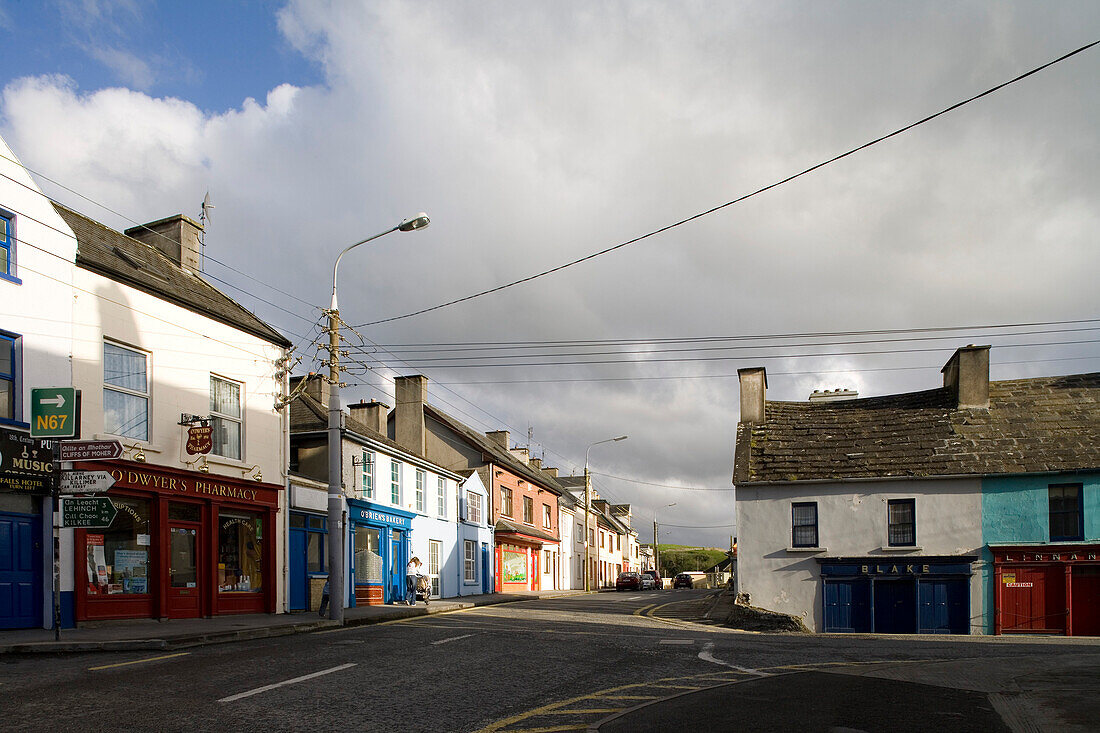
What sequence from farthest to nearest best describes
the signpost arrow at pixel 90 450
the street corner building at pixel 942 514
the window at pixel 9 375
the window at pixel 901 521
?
the window at pixel 901 521, the street corner building at pixel 942 514, the window at pixel 9 375, the signpost arrow at pixel 90 450

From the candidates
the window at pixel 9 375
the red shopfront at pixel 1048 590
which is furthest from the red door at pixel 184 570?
the red shopfront at pixel 1048 590

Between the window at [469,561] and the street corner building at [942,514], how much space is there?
1594 cm

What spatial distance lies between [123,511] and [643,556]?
106m

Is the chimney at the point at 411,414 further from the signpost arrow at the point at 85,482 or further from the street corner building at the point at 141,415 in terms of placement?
the signpost arrow at the point at 85,482

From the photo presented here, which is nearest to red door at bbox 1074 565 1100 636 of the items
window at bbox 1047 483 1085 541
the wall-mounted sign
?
window at bbox 1047 483 1085 541

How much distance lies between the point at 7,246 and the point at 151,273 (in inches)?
181

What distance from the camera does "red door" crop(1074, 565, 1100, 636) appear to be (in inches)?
1043

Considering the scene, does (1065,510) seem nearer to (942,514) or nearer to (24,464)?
(942,514)

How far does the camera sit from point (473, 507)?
43625 mm

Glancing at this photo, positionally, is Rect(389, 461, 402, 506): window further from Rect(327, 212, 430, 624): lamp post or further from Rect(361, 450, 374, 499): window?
Rect(327, 212, 430, 624): lamp post

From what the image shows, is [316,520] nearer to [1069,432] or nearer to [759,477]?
[759,477]

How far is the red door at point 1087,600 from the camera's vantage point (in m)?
26.5

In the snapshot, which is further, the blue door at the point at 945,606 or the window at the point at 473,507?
the window at the point at 473,507

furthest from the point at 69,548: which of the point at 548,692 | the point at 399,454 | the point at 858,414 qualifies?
the point at 858,414
